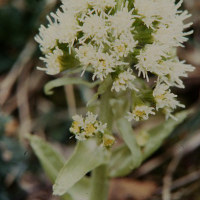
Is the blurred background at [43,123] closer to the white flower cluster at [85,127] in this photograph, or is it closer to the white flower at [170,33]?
the white flower cluster at [85,127]

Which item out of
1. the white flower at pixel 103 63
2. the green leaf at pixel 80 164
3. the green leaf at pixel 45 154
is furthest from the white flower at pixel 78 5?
the green leaf at pixel 45 154

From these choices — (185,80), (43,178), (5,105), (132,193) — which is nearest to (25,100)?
(5,105)

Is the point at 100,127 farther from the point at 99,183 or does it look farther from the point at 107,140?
the point at 99,183

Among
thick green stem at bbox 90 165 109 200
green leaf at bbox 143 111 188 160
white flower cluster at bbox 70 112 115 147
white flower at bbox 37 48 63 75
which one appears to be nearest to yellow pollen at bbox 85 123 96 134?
white flower cluster at bbox 70 112 115 147

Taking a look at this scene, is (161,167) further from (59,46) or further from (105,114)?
(59,46)

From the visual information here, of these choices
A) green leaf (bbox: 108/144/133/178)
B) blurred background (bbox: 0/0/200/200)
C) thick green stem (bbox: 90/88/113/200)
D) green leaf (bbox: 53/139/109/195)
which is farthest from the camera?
blurred background (bbox: 0/0/200/200)

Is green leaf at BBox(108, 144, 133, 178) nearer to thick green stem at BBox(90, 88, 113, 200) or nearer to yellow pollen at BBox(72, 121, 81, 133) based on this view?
thick green stem at BBox(90, 88, 113, 200)
